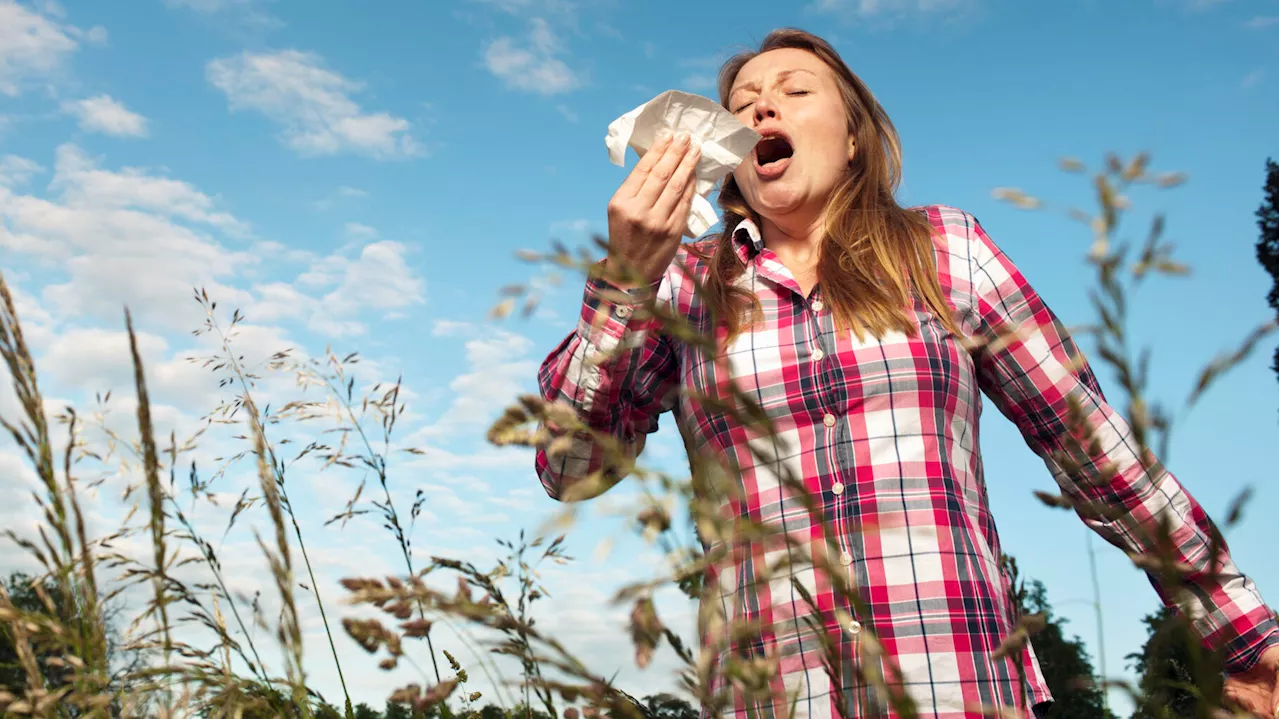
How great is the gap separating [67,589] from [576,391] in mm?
1476

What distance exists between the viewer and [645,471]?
854 millimetres

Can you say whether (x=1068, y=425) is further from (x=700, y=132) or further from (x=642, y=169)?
(x=700, y=132)

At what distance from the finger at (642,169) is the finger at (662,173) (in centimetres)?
1

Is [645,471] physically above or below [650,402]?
below

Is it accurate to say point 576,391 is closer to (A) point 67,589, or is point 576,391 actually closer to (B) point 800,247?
(B) point 800,247

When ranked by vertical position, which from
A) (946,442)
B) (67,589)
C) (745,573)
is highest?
(946,442)

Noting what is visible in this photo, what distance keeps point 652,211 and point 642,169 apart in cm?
17

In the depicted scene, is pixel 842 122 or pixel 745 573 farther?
pixel 842 122

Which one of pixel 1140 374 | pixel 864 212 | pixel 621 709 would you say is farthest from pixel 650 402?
pixel 1140 374

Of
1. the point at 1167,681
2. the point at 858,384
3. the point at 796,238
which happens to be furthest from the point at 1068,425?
the point at 1167,681

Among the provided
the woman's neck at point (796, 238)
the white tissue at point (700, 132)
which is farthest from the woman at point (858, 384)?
the white tissue at point (700, 132)

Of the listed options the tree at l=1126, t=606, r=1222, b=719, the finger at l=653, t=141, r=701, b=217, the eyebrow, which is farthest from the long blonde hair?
the tree at l=1126, t=606, r=1222, b=719

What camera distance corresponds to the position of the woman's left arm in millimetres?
2541

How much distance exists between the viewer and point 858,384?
2811 mm
